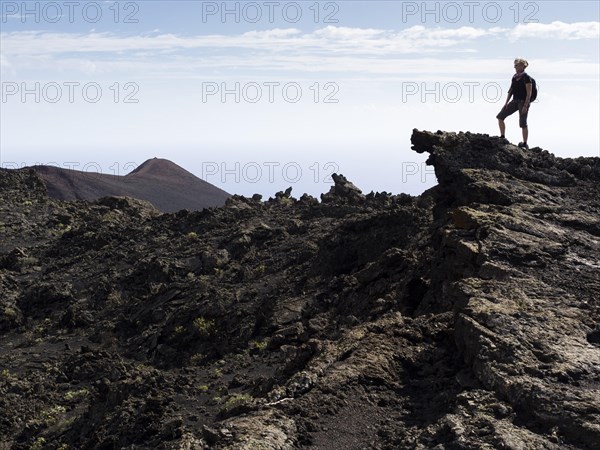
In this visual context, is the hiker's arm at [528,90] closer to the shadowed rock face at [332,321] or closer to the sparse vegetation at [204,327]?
the shadowed rock face at [332,321]

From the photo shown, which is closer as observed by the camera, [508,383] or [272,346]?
[508,383]

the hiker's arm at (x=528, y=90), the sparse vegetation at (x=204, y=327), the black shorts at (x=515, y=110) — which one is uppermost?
the hiker's arm at (x=528, y=90)

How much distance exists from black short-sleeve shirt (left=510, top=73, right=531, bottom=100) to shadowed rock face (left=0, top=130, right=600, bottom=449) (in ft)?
3.67

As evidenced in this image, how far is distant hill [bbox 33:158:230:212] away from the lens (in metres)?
64.2

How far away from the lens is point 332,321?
20.0 m

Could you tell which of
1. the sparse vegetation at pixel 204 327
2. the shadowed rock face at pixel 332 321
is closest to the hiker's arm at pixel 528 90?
the shadowed rock face at pixel 332 321

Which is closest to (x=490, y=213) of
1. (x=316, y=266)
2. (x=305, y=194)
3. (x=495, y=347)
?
(x=495, y=347)

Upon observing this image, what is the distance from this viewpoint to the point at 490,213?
16.3 meters

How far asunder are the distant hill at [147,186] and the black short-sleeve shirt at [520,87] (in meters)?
45.2

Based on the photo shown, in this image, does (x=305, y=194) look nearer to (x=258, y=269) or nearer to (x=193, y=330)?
(x=258, y=269)

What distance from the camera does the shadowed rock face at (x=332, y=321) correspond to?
36.3ft

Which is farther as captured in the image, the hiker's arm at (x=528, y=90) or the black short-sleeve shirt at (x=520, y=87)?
the black short-sleeve shirt at (x=520, y=87)

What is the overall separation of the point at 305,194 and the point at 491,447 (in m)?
25.7

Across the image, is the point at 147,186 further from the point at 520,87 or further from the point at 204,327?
the point at 520,87
